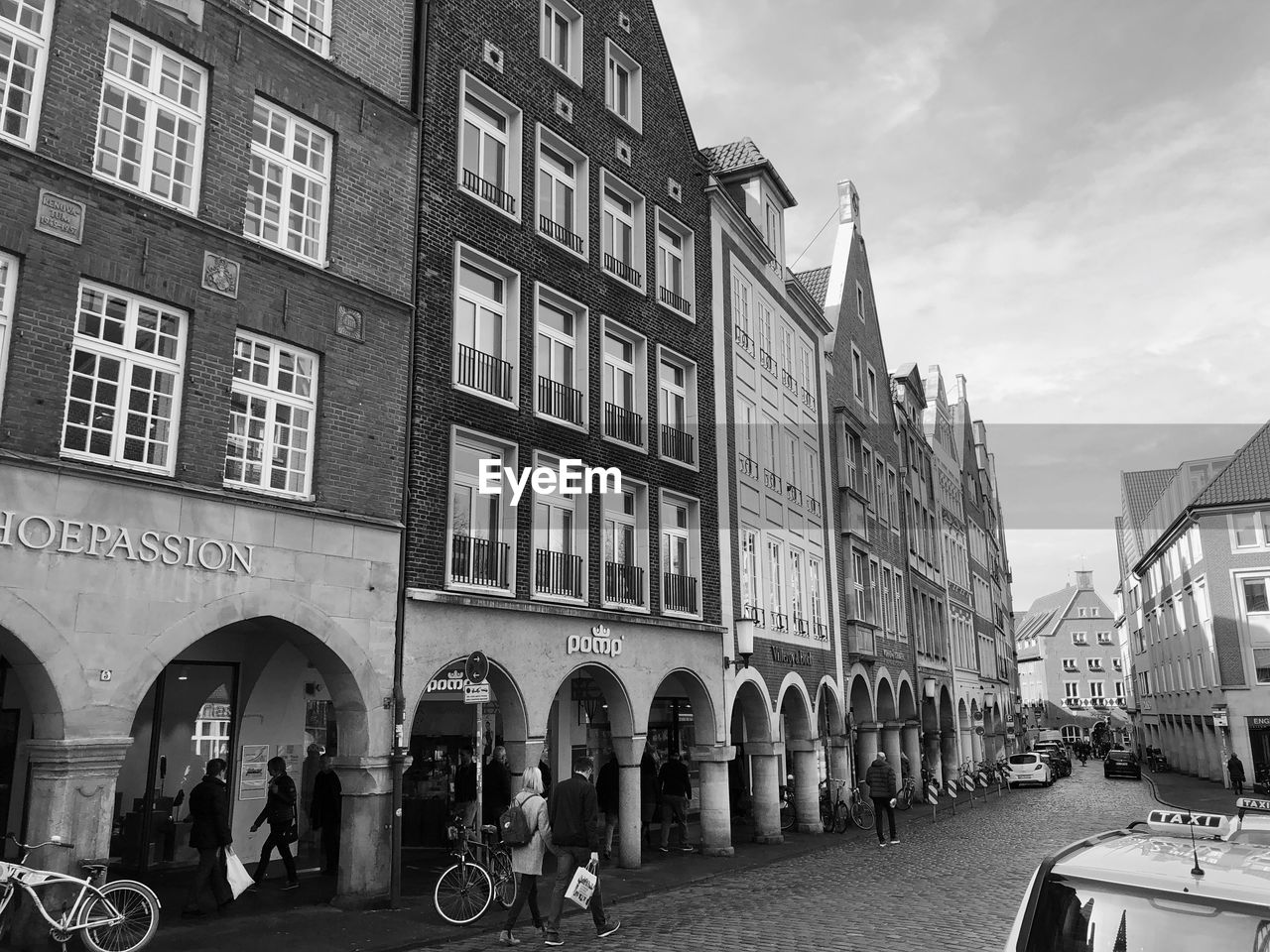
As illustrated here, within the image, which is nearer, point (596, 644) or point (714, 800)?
point (596, 644)

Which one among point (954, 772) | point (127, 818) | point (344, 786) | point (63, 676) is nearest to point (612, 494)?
point (344, 786)

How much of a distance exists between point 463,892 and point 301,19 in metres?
11.8

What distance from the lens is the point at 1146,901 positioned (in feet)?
15.0

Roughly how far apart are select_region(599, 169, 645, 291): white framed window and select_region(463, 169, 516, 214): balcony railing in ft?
9.48

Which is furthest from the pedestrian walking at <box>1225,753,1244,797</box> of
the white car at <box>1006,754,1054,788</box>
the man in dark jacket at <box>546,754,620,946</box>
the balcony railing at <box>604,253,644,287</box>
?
the man in dark jacket at <box>546,754,620,946</box>

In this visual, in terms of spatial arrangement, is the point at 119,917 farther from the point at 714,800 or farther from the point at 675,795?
the point at 675,795

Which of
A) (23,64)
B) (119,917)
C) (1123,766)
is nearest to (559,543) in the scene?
(119,917)

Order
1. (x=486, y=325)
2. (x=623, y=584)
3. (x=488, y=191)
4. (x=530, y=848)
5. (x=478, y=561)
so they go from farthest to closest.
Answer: (x=623, y=584), (x=488, y=191), (x=486, y=325), (x=478, y=561), (x=530, y=848)

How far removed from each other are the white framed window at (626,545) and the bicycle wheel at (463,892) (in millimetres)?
6496

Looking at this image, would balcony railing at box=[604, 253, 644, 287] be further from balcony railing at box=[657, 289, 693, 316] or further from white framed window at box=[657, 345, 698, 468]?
white framed window at box=[657, 345, 698, 468]

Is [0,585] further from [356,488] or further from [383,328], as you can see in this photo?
[383,328]

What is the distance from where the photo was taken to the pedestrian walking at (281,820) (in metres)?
14.7

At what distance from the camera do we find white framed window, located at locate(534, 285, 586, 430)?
18.2 metres

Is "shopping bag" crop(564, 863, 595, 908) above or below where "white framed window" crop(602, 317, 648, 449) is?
below
